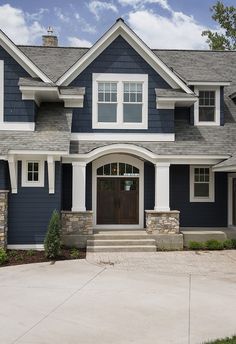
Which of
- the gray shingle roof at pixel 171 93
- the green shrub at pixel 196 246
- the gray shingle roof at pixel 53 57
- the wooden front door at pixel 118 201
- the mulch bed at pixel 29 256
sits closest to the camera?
the mulch bed at pixel 29 256

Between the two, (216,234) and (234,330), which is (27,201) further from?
(234,330)

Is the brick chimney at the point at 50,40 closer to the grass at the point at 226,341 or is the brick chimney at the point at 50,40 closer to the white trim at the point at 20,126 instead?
the white trim at the point at 20,126

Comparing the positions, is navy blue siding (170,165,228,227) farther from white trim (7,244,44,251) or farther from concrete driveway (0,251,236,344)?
white trim (7,244,44,251)

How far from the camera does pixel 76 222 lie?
51.1ft

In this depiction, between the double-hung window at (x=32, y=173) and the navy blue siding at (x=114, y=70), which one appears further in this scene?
the navy blue siding at (x=114, y=70)

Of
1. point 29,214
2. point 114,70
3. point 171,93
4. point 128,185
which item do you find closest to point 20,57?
point 114,70

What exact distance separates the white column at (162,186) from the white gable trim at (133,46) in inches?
127

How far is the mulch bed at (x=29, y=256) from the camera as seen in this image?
13477 mm

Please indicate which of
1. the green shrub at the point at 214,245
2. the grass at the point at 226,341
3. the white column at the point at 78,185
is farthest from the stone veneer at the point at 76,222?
the grass at the point at 226,341

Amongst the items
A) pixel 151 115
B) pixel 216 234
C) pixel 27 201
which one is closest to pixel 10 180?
pixel 27 201

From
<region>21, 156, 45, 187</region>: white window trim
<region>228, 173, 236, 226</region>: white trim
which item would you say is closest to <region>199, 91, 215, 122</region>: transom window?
<region>228, 173, 236, 226</region>: white trim

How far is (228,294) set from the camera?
964cm

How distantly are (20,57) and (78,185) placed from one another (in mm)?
4990

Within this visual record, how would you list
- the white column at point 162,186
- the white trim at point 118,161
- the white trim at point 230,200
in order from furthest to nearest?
the white trim at point 230,200 → the white trim at point 118,161 → the white column at point 162,186
